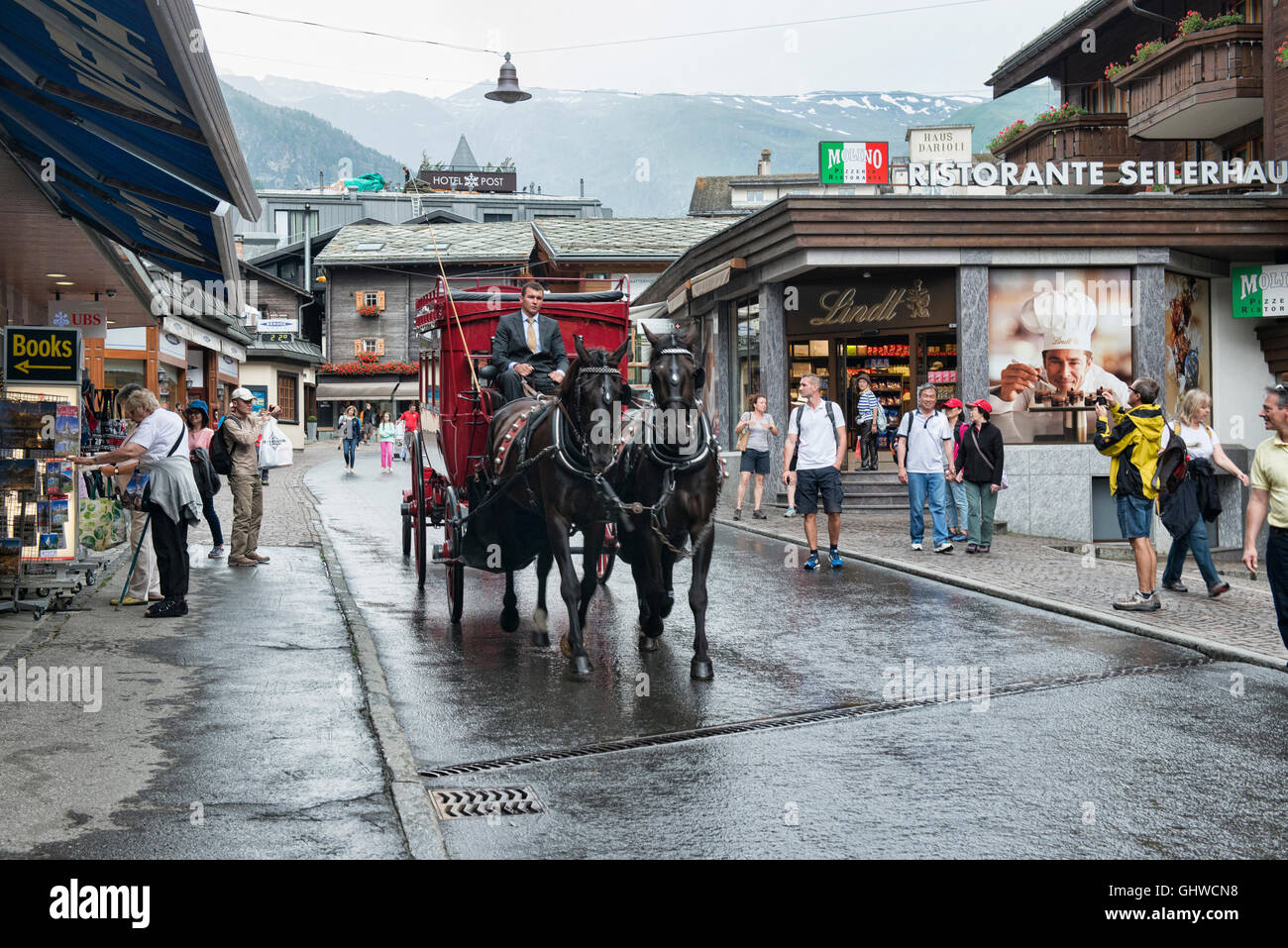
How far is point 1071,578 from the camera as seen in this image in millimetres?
12945

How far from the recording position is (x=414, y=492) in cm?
1268

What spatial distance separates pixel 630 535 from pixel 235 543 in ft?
22.8

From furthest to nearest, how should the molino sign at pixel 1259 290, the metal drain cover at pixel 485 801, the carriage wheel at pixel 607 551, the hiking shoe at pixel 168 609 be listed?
the molino sign at pixel 1259 290 → the hiking shoe at pixel 168 609 → the carriage wheel at pixel 607 551 → the metal drain cover at pixel 485 801

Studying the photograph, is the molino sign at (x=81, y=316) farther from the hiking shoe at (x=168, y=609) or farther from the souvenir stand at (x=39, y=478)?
the hiking shoe at (x=168, y=609)

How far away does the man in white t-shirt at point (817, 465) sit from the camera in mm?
13641

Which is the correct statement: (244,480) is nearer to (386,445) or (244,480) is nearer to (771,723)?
(771,723)

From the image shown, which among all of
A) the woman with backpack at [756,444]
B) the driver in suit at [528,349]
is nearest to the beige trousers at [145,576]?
the driver in suit at [528,349]

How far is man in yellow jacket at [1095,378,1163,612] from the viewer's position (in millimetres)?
10398

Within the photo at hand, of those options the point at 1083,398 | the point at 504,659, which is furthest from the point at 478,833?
the point at 1083,398

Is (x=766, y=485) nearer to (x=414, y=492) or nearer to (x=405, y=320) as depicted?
(x=414, y=492)

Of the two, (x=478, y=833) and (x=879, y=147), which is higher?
(x=879, y=147)

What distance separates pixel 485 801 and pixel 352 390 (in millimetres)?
60361

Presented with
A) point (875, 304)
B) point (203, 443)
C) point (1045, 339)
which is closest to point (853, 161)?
point (875, 304)

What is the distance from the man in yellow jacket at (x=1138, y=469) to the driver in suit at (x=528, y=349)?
4838 mm
